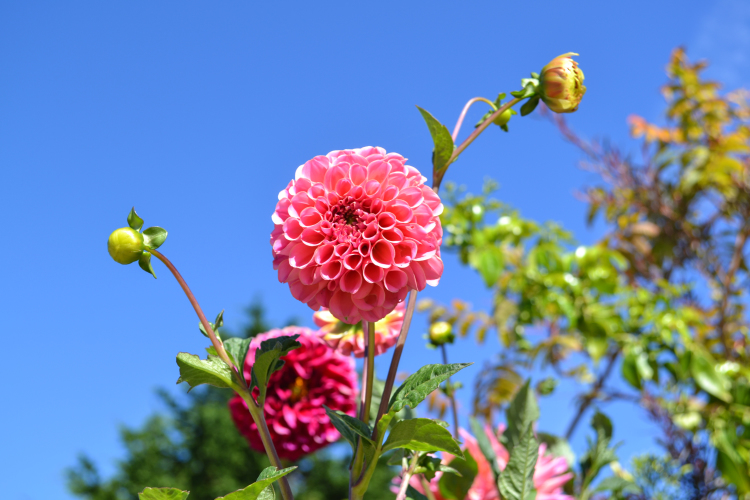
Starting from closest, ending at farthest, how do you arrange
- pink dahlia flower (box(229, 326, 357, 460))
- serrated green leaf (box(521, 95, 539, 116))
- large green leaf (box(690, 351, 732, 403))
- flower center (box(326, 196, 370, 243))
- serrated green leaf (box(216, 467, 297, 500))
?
1. serrated green leaf (box(216, 467, 297, 500))
2. flower center (box(326, 196, 370, 243))
3. serrated green leaf (box(521, 95, 539, 116))
4. pink dahlia flower (box(229, 326, 357, 460))
5. large green leaf (box(690, 351, 732, 403))

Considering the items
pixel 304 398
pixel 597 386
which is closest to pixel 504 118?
pixel 304 398

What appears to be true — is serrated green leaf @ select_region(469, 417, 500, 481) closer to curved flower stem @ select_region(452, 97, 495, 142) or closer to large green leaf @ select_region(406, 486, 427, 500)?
large green leaf @ select_region(406, 486, 427, 500)

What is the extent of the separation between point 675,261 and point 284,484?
246cm

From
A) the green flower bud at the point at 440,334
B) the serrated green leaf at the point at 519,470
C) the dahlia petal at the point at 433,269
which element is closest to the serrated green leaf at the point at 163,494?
the dahlia petal at the point at 433,269

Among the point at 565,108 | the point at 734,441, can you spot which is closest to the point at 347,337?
the point at 565,108

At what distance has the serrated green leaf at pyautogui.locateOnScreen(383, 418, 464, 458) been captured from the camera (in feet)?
1.47

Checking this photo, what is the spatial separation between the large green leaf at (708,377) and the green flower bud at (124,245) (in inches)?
56.4

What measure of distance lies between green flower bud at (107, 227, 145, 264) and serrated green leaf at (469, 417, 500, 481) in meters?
0.49

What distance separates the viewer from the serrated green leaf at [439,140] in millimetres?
585

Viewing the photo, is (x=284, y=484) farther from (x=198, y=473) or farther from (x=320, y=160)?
(x=198, y=473)

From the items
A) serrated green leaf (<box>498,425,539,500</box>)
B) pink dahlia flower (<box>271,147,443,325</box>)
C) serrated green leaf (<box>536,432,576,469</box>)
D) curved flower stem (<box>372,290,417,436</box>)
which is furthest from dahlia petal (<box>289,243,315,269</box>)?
serrated green leaf (<box>536,432,576,469</box>)

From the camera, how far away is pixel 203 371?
0.50 m

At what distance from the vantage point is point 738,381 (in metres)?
1.59

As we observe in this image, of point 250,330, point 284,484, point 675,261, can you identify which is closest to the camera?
point 284,484
